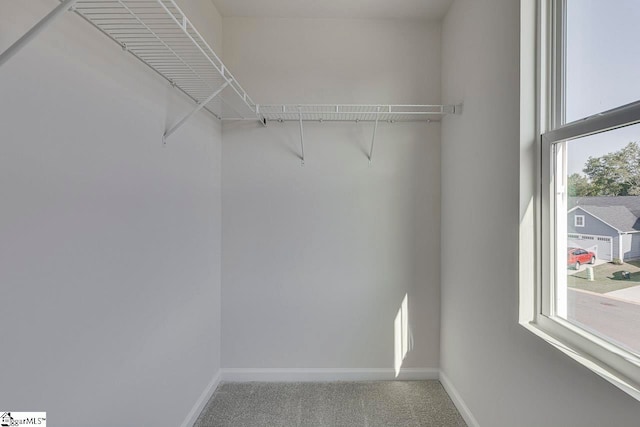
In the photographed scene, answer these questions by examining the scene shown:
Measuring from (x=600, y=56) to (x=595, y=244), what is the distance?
66 centimetres

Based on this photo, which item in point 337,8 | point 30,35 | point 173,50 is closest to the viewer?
point 30,35

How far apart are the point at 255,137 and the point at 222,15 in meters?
0.92

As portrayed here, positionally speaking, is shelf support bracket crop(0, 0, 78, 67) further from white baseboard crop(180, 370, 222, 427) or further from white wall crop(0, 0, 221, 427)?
white baseboard crop(180, 370, 222, 427)

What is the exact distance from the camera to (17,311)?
844 mm

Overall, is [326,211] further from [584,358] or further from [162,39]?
[584,358]

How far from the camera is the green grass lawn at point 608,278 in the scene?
3.26ft

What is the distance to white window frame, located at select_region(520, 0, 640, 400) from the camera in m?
1.29

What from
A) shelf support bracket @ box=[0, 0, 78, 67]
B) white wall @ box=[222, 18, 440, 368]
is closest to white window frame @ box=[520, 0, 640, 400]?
white wall @ box=[222, 18, 440, 368]

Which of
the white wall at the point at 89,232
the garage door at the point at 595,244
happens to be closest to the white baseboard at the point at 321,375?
the white wall at the point at 89,232

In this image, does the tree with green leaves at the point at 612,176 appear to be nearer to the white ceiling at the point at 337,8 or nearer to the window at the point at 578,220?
the window at the point at 578,220

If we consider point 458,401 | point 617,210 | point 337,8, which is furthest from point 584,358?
point 337,8

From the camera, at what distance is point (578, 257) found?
1222mm

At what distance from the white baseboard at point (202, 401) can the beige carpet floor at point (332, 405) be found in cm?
4

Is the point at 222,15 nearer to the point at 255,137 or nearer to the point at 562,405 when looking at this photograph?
the point at 255,137
